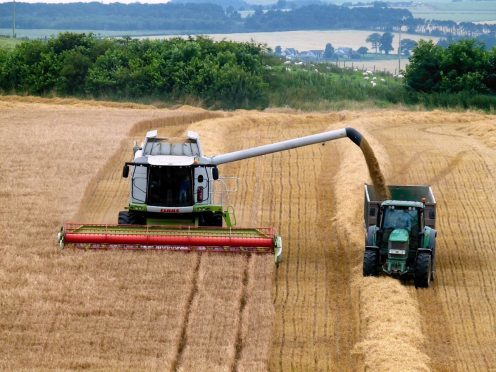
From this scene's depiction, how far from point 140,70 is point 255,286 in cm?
4261

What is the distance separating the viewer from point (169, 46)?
69125mm

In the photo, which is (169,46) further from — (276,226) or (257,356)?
(257,356)

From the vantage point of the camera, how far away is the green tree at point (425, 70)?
65.4m

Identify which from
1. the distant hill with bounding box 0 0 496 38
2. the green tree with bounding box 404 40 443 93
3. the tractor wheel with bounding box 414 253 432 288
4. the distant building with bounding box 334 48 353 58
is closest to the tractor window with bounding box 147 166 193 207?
the tractor wheel with bounding box 414 253 432 288

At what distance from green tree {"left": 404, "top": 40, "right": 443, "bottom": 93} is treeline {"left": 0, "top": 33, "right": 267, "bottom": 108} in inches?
332

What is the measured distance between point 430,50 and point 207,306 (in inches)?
1814

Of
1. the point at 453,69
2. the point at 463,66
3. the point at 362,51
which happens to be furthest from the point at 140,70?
the point at 362,51

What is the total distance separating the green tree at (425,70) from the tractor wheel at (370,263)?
41.5 metres

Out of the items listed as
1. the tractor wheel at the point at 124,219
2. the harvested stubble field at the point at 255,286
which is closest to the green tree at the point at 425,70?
the harvested stubble field at the point at 255,286

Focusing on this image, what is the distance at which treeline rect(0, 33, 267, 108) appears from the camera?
6438 centimetres

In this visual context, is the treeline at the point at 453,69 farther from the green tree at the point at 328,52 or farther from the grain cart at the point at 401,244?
the green tree at the point at 328,52

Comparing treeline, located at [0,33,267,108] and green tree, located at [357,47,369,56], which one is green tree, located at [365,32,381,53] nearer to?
green tree, located at [357,47,369,56]

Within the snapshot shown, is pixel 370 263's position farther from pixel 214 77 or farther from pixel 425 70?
pixel 425 70

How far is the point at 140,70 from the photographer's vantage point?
65.4 metres
